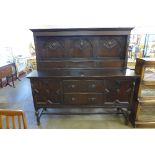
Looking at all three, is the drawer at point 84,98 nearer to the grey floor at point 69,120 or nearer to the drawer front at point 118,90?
the drawer front at point 118,90

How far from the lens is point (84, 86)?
2160 mm

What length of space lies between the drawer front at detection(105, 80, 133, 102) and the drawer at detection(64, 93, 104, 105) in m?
0.13

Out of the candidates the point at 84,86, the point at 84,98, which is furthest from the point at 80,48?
the point at 84,98

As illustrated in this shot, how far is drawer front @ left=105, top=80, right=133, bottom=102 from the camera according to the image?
2.11 m

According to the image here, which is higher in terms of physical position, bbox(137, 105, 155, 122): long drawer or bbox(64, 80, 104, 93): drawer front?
bbox(64, 80, 104, 93): drawer front

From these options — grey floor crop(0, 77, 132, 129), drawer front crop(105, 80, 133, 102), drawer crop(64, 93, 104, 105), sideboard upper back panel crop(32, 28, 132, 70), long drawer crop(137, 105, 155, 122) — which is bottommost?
grey floor crop(0, 77, 132, 129)

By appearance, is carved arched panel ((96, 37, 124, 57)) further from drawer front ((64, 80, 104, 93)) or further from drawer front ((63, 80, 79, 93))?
drawer front ((63, 80, 79, 93))

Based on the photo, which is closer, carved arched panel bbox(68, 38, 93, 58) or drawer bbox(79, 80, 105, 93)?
drawer bbox(79, 80, 105, 93)

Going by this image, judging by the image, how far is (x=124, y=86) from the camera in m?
2.13

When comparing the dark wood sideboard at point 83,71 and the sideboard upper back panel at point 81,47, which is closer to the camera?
the dark wood sideboard at point 83,71

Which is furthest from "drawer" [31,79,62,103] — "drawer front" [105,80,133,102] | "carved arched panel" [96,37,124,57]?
"carved arched panel" [96,37,124,57]

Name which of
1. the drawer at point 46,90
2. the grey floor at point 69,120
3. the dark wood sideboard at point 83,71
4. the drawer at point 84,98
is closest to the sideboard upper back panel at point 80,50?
the dark wood sideboard at point 83,71

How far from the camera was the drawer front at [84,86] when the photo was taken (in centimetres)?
213
